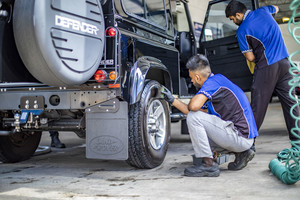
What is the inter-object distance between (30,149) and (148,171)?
172cm

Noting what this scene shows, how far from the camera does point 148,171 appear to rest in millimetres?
3469

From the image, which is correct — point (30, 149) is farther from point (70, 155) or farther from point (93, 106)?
point (93, 106)

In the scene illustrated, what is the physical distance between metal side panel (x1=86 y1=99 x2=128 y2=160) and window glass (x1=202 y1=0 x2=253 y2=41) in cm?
296

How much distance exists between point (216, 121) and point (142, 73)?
809 millimetres

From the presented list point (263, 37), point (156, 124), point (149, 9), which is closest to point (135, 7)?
point (149, 9)

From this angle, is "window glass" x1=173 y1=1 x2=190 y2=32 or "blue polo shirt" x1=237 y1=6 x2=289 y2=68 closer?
"blue polo shirt" x1=237 y1=6 x2=289 y2=68

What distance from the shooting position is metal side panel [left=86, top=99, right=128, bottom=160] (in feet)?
10.3

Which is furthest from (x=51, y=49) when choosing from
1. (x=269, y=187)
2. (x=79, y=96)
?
(x=269, y=187)

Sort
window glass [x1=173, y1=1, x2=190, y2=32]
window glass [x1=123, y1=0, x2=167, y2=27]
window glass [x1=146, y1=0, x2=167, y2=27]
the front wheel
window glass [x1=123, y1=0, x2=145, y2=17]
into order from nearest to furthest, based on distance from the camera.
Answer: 1. the front wheel
2. window glass [x1=123, y1=0, x2=145, y2=17]
3. window glass [x1=123, y1=0, x2=167, y2=27]
4. window glass [x1=146, y1=0, x2=167, y2=27]
5. window glass [x1=173, y1=1, x2=190, y2=32]

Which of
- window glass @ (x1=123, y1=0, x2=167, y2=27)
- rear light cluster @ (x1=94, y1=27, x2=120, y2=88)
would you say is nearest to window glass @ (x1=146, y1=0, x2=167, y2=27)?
window glass @ (x1=123, y1=0, x2=167, y2=27)

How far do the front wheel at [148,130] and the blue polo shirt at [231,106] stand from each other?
1.99ft

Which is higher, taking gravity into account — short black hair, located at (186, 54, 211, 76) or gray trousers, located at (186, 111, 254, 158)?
short black hair, located at (186, 54, 211, 76)

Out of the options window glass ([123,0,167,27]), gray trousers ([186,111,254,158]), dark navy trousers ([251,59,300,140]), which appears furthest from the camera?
dark navy trousers ([251,59,300,140])

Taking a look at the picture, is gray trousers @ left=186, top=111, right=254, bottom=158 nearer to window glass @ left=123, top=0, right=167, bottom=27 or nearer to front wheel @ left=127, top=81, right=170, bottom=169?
front wheel @ left=127, top=81, right=170, bottom=169
